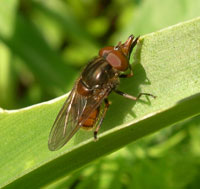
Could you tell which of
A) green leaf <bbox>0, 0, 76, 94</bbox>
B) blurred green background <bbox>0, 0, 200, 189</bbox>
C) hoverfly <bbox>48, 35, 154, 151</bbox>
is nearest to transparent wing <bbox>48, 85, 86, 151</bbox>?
hoverfly <bbox>48, 35, 154, 151</bbox>

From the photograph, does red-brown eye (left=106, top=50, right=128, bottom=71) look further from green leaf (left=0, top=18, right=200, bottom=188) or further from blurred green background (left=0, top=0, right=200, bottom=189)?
blurred green background (left=0, top=0, right=200, bottom=189)

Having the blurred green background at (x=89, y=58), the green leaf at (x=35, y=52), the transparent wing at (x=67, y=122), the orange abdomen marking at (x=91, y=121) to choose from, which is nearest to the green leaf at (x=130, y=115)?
the transparent wing at (x=67, y=122)

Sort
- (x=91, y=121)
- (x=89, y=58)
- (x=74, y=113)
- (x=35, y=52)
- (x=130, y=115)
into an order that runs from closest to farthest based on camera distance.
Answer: (x=130, y=115) < (x=91, y=121) < (x=74, y=113) < (x=35, y=52) < (x=89, y=58)

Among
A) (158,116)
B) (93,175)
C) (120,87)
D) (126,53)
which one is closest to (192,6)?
(126,53)

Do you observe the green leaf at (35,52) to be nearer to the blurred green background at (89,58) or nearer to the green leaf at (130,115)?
the blurred green background at (89,58)

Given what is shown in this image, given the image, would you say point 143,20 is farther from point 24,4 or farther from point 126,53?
point 24,4

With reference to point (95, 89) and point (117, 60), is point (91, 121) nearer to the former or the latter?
point (95, 89)

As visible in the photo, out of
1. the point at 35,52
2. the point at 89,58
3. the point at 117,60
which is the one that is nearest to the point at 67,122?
the point at 117,60
